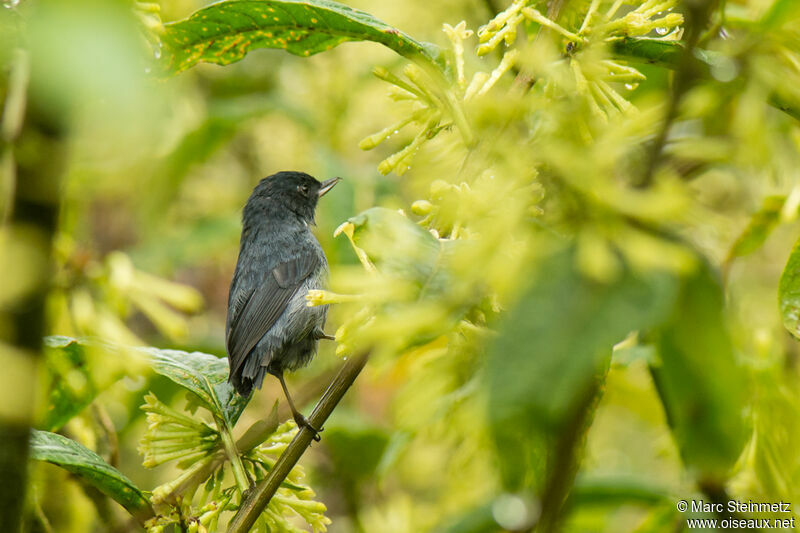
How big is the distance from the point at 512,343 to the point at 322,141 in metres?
4.02

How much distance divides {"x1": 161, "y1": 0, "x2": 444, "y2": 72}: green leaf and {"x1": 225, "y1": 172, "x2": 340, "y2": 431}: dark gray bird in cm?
183

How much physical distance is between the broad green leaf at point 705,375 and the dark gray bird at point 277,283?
270cm

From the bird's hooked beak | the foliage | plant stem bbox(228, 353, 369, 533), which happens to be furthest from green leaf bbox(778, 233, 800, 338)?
the bird's hooked beak

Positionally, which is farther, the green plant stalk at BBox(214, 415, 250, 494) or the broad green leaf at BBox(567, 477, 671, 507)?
the broad green leaf at BBox(567, 477, 671, 507)

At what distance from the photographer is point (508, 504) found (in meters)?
1.23

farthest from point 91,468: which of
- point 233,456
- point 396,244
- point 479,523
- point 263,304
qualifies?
point 263,304

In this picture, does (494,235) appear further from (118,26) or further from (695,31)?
(118,26)

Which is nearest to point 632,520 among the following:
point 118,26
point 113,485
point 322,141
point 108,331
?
point 322,141

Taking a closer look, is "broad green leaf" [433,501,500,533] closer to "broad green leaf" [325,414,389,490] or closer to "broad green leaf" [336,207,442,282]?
"broad green leaf" [336,207,442,282]

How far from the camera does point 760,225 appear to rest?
6.66 feet

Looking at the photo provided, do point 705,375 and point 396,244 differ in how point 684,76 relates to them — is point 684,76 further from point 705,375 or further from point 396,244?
point 396,244

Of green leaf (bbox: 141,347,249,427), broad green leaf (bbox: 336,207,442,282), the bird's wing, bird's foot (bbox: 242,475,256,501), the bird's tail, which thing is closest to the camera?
broad green leaf (bbox: 336,207,442,282)

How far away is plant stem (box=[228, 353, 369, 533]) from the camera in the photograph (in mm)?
1420

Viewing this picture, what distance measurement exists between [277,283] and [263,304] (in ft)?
0.51
